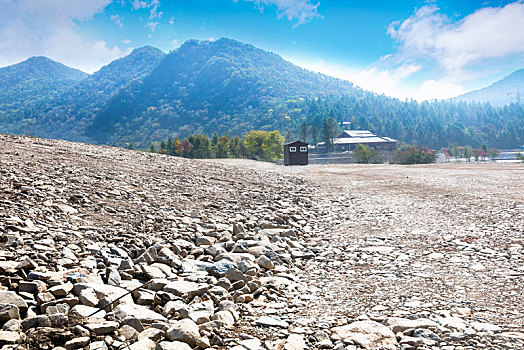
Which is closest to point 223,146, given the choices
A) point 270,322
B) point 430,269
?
point 430,269

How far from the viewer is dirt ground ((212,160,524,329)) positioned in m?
3.90

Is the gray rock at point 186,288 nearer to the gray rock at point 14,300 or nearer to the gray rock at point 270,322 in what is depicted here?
the gray rock at point 270,322

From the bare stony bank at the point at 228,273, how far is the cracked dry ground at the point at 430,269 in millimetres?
26

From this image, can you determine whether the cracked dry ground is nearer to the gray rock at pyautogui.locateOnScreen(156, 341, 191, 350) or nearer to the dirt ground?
the dirt ground

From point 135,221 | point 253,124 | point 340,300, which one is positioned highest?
point 253,124

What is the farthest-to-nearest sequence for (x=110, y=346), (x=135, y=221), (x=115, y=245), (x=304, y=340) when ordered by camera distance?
(x=135, y=221)
(x=115, y=245)
(x=304, y=340)
(x=110, y=346)

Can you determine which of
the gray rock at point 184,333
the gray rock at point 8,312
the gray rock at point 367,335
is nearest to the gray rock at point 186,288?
the gray rock at point 184,333

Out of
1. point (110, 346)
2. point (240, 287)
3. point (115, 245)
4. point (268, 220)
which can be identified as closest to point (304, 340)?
point (240, 287)

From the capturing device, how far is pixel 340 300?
4.27 metres

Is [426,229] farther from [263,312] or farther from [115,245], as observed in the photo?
[115,245]

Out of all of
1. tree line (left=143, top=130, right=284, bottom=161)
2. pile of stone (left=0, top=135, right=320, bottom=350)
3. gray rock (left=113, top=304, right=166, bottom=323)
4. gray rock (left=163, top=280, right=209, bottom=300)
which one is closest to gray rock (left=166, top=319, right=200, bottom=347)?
pile of stone (left=0, top=135, right=320, bottom=350)

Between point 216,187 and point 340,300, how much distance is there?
864cm

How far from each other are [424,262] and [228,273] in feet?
11.6

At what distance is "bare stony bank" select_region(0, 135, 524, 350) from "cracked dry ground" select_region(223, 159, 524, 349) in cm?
3
